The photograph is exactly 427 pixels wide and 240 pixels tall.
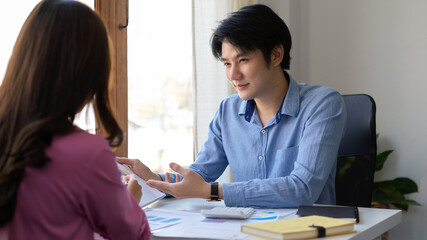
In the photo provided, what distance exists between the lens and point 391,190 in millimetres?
3055

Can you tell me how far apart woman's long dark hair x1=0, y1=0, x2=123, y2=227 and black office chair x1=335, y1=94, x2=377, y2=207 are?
A: 122 centimetres

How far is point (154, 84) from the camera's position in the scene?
9.19 ft

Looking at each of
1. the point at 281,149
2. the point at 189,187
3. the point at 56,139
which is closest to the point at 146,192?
the point at 189,187

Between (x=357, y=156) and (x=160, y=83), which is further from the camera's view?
(x=160, y=83)

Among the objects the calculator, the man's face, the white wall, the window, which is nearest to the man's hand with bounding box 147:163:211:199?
the calculator

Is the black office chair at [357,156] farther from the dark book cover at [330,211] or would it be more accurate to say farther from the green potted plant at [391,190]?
the green potted plant at [391,190]

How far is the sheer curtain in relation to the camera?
280 centimetres

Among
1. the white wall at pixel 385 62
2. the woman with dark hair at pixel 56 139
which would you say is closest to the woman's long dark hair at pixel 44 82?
the woman with dark hair at pixel 56 139

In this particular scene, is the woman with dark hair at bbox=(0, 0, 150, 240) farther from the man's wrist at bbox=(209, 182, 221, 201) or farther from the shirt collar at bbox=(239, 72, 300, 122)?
the shirt collar at bbox=(239, 72, 300, 122)

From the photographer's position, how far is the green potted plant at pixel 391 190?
3027 mm

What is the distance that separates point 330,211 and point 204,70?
147 centimetres

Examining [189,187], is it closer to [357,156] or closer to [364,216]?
[364,216]

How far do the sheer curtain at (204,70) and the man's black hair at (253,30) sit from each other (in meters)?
0.77

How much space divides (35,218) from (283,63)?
131 cm
